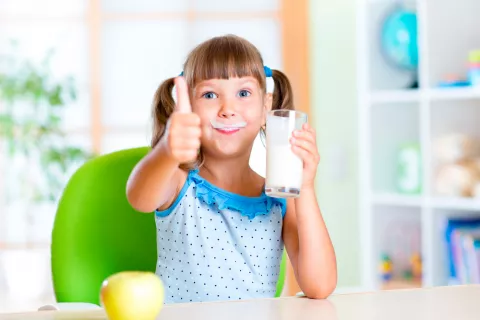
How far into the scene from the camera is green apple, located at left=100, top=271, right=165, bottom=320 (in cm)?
90

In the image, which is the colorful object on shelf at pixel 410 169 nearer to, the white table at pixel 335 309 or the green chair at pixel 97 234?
the green chair at pixel 97 234

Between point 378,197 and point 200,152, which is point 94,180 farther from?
point 378,197

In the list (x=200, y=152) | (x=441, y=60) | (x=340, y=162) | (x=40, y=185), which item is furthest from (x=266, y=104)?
(x=40, y=185)

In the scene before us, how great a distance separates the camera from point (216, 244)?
149 cm

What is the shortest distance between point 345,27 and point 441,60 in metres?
0.87

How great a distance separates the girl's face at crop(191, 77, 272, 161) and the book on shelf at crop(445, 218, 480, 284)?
185cm

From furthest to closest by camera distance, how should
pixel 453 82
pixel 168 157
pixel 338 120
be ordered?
pixel 338 120, pixel 453 82, pixel 168 157

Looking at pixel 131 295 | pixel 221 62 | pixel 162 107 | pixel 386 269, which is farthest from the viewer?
pixel 386 269

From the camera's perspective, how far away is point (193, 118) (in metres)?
1.00

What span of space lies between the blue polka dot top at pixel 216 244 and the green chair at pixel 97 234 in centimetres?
10

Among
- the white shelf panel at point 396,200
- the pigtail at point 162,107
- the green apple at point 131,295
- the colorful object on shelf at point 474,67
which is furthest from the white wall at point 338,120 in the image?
the green apple at point 131,295

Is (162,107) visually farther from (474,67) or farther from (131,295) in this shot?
(474,67)

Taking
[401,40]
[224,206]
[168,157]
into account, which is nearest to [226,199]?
[224,206]

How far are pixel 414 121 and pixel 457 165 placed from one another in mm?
547
